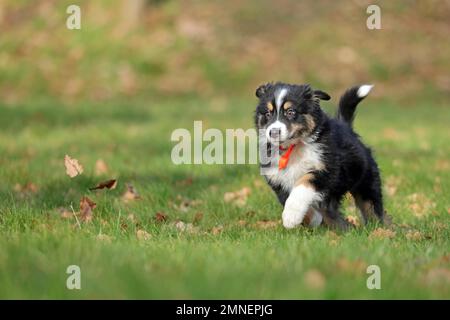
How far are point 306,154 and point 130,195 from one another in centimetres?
189

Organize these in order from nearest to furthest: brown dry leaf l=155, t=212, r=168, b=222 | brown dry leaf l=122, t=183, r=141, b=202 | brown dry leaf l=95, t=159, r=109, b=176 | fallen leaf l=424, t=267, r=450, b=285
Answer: fallen leaf l=424, t=267, r=450, b=285
brown dry leaf l=155, t=212, r=168, b=222
brown dry leaf l=122, t=183, r=141, b=202
brown dry leaf l=95, t=159, r=109, b=176

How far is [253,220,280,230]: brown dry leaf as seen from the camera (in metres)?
5.52

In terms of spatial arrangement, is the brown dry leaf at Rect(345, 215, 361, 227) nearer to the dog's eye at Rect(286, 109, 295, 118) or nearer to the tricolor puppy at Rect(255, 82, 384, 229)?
the tricolor puppy at Rect(255, 82, 384, 229)

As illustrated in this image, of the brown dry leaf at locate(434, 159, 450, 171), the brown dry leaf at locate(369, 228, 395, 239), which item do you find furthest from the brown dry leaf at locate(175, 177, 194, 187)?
the brown dry leaf at locate(369, 228, 395, 239)

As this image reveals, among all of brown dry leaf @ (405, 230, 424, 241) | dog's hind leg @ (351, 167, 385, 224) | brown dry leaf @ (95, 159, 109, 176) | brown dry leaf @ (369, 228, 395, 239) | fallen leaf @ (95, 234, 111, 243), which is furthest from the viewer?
brown dry leaf @ (95, 159, 109, 176)

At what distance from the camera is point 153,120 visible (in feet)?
42.9

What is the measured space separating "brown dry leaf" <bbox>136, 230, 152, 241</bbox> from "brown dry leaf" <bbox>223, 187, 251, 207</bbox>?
161cm

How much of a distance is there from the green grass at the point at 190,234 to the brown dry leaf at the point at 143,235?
52 millimetres

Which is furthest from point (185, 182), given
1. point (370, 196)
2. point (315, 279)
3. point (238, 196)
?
point (315, 279)

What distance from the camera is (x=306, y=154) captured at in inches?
214

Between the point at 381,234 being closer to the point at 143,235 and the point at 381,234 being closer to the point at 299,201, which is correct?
the point at 299,201

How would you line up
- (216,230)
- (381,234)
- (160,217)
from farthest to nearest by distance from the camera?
(160,217) → (216,230) → (381,234)

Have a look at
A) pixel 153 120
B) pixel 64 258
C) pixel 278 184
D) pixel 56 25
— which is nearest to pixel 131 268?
pixel 64 258

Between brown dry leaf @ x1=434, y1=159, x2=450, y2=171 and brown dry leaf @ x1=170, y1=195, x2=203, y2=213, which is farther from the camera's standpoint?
brown dry leaf @ x1=434, y1=159, x2=450, y2=171
